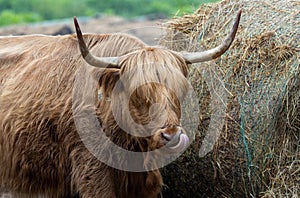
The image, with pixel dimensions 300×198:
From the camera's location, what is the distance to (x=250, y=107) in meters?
5.76

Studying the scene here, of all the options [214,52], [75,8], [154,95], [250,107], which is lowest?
[75,8]

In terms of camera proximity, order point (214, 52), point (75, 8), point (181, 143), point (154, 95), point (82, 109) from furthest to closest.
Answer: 1. point (75, 8)
2. point (82, 109)
3. point (214, 52)
4. point (154, 95)
5. point (181, 143)

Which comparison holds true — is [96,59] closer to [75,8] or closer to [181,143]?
[181,143]

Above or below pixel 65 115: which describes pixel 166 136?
above

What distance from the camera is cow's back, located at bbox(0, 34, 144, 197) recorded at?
5.62 metres

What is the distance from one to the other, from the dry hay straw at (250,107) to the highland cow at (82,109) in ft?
1.96

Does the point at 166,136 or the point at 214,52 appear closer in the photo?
the point at 166,136

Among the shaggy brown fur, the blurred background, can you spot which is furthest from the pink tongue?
the blurred background

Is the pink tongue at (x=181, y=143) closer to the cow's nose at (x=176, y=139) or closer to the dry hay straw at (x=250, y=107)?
the cow's nose at (x=176, y=139)

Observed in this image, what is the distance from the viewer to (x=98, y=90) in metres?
5.42

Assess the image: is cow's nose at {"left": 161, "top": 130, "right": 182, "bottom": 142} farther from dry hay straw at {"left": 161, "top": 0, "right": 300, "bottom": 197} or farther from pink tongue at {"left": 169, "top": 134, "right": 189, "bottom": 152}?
dry hay straw at {"left": 161, "top": 0, "right": 300, "bottom": 197}

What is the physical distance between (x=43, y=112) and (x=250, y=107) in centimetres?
167

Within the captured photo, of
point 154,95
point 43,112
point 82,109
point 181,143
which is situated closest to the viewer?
point 181,143

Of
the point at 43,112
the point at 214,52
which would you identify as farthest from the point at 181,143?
the point at 43,112
